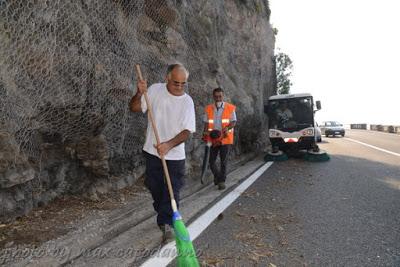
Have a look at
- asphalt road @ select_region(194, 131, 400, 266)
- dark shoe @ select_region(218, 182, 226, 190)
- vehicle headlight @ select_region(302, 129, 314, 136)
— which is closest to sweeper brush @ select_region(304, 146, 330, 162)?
vehicle headlight @ select_region(302, 129, 314, 136)

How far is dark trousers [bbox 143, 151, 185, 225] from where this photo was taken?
12.5 feet

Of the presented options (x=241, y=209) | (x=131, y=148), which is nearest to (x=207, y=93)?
(x=131, y=148)

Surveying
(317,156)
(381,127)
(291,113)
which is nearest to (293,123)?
(291,113)

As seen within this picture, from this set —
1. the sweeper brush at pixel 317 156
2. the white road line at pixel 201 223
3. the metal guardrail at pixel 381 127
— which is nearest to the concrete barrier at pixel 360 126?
the metal guardrail at pixel 381 127

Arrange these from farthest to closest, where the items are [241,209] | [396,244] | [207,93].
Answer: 1. [207,93]
2. [241,209]
3. [396,244]

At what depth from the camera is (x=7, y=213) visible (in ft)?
12.5

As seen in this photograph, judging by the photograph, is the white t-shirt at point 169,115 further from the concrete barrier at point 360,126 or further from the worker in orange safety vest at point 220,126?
the concrete barrier at point 360,126

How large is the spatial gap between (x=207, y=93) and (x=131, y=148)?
376cm

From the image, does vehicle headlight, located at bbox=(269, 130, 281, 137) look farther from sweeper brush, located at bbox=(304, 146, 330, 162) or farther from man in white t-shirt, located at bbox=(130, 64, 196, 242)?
man in white t-shirt, located at bbox=(130, 64, 196, 242)

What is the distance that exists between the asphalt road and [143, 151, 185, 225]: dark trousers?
0.47m

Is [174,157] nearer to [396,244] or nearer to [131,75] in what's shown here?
[131,75]

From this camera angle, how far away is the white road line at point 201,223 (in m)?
3.32

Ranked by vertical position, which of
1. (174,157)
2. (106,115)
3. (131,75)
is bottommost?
(174,157)

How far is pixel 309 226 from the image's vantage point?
14.4 feet
